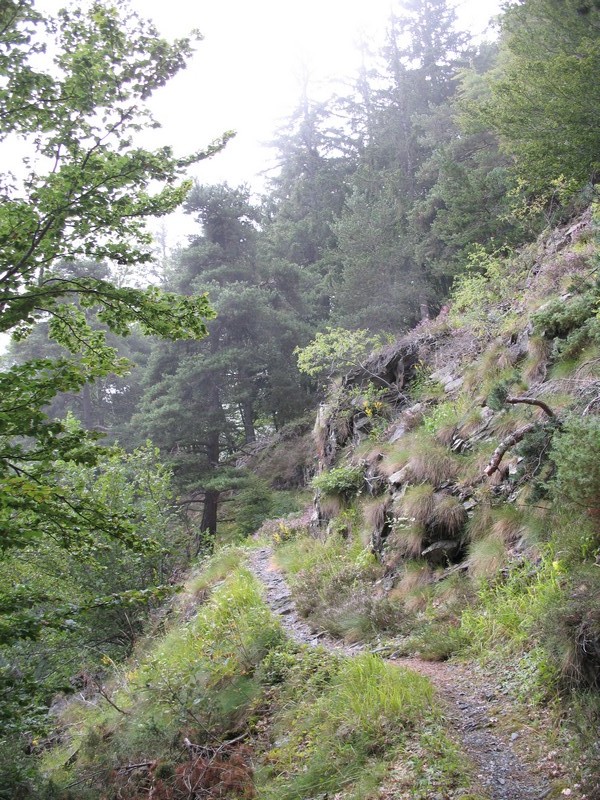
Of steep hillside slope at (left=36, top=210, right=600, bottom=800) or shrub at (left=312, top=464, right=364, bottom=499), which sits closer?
steep hillside slope at (left=36, top=210, right=600, bottom=800)

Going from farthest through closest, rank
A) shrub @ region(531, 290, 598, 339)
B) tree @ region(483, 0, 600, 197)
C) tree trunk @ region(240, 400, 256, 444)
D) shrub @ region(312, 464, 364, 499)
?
tree trunk @ region(240, 400, 256, 444) < shrub @ region(312, 464, 364, 499) < tree @ region(483, 0, 600, 197) < shrub @ region(531, 290, 598, 339)

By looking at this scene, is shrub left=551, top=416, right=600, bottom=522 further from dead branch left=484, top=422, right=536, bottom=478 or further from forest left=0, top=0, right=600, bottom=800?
dead branch left=484, top=422, right=536, bottom=478

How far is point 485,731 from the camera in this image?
3.90m

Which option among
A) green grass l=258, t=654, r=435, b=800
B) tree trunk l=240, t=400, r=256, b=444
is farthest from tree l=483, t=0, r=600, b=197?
tree trunk l=240, t=400, r=256, b=444

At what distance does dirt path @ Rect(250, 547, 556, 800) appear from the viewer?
3.29 metres

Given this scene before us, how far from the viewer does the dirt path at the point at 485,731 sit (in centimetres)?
329

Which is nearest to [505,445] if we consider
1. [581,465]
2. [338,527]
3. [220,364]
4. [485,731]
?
[581,465]

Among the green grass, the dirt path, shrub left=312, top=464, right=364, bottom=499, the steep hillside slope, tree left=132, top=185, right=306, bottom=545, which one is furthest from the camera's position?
tree left=132, top=185, right=306, bottom=545

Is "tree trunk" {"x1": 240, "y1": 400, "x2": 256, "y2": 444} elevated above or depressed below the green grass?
above

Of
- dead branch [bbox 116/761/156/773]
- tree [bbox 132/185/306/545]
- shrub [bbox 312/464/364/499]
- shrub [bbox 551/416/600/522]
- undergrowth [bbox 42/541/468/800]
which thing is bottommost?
dead branch [bbox 116/761/156/773]

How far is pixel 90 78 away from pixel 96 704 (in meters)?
8.42

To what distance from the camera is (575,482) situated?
4.55 metres

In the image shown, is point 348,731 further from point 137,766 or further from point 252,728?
point 137,766

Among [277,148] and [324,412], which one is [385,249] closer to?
[324,412]
